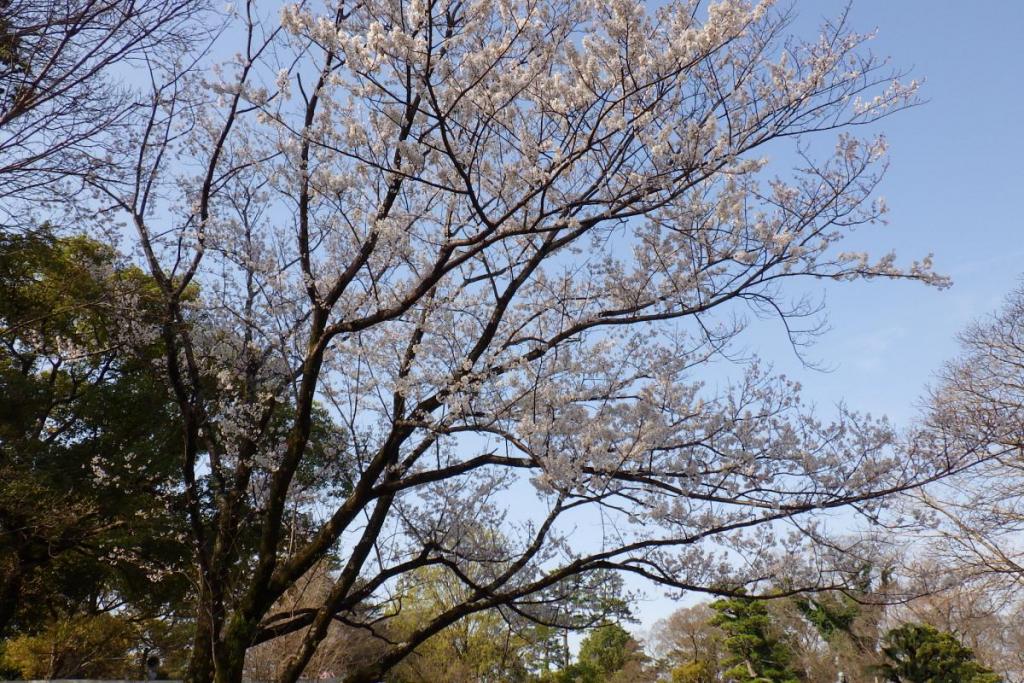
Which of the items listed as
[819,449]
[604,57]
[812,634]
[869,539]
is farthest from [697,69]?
[812,634]

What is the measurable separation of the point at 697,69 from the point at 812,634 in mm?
21099

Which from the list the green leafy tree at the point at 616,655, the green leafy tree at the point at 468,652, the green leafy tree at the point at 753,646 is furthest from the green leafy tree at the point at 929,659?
the green leafy tree at the point at 616,655

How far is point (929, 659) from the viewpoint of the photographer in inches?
536

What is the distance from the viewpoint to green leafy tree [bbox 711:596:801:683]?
18614 millimetres

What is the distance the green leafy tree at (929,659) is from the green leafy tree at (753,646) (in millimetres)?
4330

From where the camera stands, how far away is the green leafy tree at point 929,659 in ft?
43.4

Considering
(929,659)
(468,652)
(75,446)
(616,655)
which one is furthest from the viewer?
(616,655)

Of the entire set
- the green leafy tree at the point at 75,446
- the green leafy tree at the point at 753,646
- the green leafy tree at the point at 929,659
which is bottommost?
the green leafy tree at the point at 929,659

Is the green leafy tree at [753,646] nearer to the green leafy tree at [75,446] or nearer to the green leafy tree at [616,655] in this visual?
the green leafy tree at [616,655]

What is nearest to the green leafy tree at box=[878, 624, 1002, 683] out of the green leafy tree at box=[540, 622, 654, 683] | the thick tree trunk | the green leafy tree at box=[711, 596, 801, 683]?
the green leafy tree at box=[711, 596, 801, 683]

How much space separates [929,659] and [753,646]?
5824 mm

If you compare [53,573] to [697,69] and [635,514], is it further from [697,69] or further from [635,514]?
[697,69]

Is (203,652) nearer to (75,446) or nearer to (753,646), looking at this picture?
(75,446)

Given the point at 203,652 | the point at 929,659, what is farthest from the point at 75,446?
the point at 929,659
